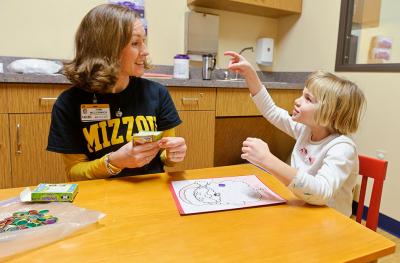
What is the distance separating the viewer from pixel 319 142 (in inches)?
40.8

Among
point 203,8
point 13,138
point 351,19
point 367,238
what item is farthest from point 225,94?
point 367,238

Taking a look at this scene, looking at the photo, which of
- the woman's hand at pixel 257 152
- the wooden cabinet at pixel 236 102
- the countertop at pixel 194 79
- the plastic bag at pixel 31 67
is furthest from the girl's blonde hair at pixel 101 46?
the wooden cabinet at pixel 236 102

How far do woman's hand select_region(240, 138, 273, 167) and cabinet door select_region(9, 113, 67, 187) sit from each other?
1.46 meters

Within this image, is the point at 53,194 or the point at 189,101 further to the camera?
the point at 189,101

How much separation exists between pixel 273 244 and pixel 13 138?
1.70 m

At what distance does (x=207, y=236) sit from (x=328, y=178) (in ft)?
1.29

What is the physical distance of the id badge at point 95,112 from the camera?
100 centimetres

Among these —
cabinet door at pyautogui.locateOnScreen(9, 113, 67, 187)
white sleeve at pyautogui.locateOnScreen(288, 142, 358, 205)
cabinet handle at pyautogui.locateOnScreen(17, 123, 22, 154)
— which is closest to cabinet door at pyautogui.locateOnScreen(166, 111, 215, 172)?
cabinet door at pyautogui.locateOnScreen(9, 113, 67, 187)

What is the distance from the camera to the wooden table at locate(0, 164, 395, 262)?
0.51 metres

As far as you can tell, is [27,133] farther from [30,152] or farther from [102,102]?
[102,102]

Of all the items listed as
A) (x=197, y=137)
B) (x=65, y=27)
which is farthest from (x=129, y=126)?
(x=65, y=27)

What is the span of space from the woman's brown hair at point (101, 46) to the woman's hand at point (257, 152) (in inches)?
21.8

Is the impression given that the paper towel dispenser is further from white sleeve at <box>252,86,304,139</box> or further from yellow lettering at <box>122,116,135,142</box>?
yellow lettering at <box>122,116,135,142</box>

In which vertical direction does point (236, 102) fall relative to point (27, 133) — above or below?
above
